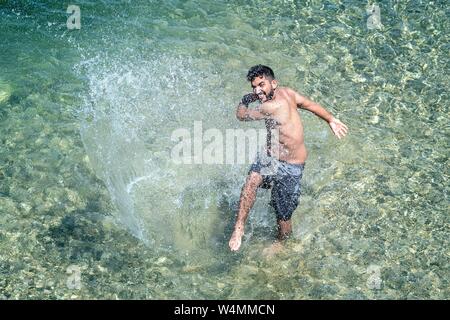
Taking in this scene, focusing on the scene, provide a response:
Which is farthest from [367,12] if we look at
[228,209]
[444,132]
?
[228,209]

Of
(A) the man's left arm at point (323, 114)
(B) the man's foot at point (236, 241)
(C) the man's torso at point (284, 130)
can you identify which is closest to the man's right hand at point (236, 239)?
(B) the man's foot at point (236, 241)

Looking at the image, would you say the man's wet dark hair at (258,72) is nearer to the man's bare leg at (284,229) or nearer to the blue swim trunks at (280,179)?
the blue swim trunks at (280,179)

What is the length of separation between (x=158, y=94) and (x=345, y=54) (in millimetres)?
3280

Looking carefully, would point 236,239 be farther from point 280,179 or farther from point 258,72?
point 258,72

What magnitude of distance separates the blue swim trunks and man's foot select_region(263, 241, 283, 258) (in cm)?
50

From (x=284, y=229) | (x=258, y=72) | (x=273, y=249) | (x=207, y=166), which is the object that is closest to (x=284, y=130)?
(x=258, y=72)

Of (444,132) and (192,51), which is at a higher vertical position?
(192,51)

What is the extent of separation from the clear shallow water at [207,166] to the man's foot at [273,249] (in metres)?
0.07

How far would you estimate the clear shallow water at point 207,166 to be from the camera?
18.0ft

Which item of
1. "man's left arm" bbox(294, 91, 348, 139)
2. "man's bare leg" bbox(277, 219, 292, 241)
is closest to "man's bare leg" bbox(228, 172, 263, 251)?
"man's bare leg" bbox(277, 219, 292, 241)

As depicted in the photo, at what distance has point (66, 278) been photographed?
5.36m

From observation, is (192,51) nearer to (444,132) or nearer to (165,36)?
(165,36)

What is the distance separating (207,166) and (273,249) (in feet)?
6.02
